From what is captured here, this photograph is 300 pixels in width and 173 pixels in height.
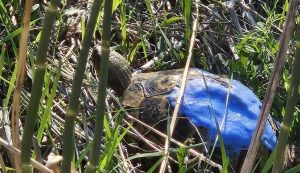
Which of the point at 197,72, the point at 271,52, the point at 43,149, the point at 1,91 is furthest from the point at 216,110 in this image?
the point at 1,91

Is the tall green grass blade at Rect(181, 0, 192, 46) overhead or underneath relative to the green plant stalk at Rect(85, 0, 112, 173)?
underneath

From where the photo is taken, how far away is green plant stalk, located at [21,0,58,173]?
652mm

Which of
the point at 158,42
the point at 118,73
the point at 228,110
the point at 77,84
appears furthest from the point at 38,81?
the point at 158,42

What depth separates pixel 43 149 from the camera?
5.53 feet

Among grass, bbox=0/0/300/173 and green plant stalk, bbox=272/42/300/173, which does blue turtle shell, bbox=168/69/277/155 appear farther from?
green plant stalk, bbox=272/42/300/173

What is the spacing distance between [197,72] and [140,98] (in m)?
0.18

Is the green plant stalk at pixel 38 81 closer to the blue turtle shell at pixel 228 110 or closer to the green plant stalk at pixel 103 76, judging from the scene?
the green plant stalk at pixel 103 76

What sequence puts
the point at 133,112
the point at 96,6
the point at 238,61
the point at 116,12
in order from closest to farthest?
the point at 96,6 < the point at 133,112 < the point at 238,61 < the point at 116,12

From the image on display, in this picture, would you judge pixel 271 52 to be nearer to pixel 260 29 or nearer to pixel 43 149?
pixel 260 29

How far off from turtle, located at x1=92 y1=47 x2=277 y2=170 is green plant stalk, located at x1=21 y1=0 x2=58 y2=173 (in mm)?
951

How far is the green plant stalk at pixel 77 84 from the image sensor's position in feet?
2.18

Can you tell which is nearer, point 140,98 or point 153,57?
point 140,98

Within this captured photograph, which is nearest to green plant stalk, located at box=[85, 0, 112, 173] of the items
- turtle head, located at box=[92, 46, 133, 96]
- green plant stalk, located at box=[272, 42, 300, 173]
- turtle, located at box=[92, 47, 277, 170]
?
green plant stalk, located at box=[272, 42, 300, 173]

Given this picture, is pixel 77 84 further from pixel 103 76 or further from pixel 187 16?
pixel 187 16
